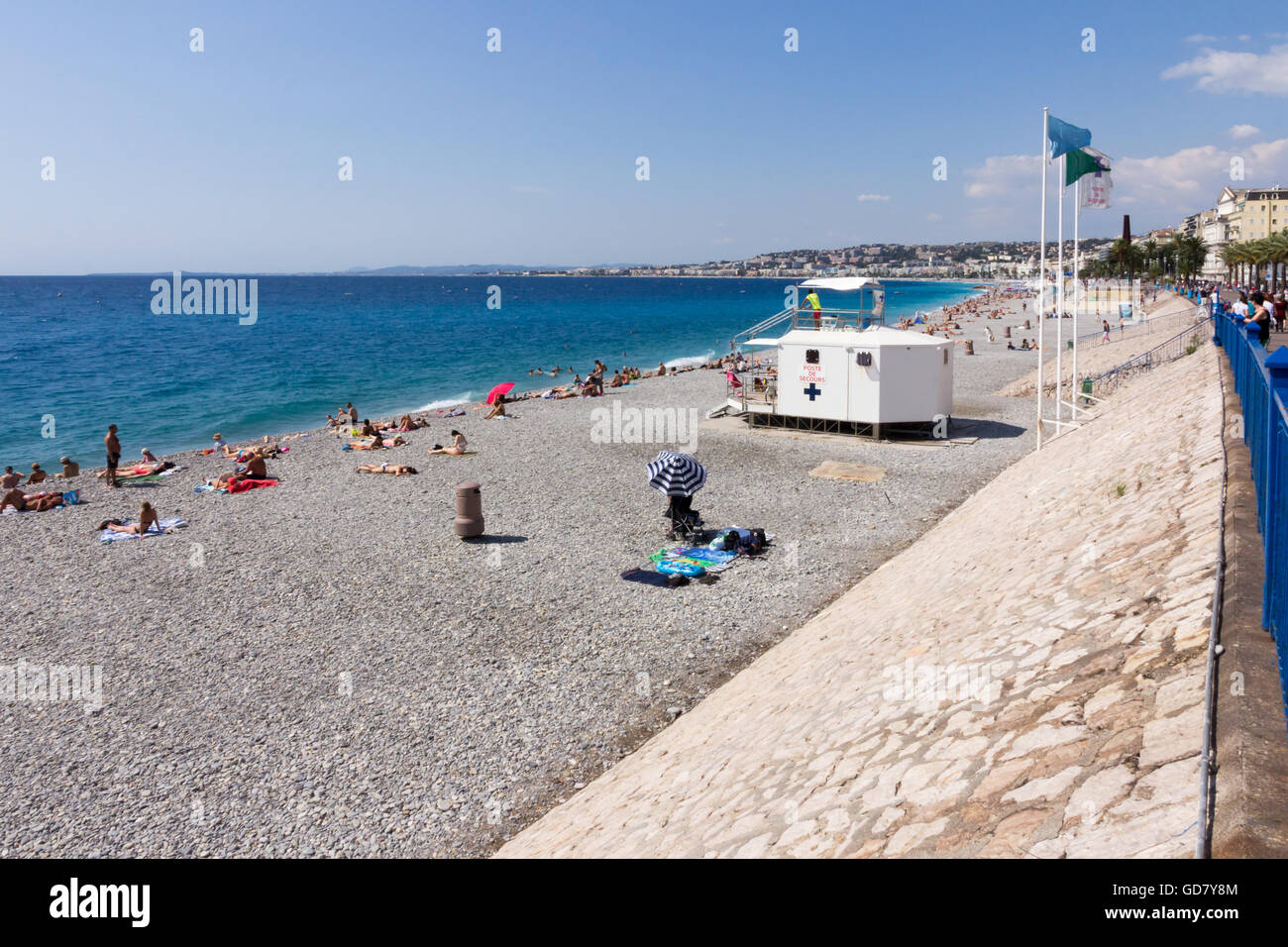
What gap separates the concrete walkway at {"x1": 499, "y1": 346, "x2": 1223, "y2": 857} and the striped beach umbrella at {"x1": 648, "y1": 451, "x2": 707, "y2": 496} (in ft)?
14.8

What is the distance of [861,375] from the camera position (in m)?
22.7

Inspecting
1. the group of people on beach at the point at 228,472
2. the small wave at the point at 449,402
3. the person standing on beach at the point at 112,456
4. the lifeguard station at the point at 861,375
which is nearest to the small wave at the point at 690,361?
the small wave at the point at 449,402

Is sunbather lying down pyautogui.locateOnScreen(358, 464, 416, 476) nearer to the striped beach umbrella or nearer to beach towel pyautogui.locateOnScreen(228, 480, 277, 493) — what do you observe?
beach towel pyautogui.locateOnScreen(228, 480, 277, 493)

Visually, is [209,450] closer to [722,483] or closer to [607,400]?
[607,400]

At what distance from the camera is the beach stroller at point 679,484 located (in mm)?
14844

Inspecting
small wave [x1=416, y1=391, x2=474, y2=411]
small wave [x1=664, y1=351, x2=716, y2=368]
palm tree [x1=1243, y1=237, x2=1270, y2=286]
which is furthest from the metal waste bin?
palm tree [x1=1243, y1=237, x2=1270, y2=286]

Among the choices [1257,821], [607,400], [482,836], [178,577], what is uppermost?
[607,400]

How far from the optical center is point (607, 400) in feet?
113

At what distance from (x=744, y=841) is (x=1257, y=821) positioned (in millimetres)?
2708

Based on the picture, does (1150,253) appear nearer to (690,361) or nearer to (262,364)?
(690,361)

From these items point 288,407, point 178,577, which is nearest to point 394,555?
point 178,577

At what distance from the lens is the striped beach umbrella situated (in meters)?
14.8

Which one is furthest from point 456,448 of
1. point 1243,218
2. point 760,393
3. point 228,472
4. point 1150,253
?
point 1243,218

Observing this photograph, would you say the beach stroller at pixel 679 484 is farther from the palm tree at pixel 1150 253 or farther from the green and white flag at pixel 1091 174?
the palm tree at pixel 1150 253
